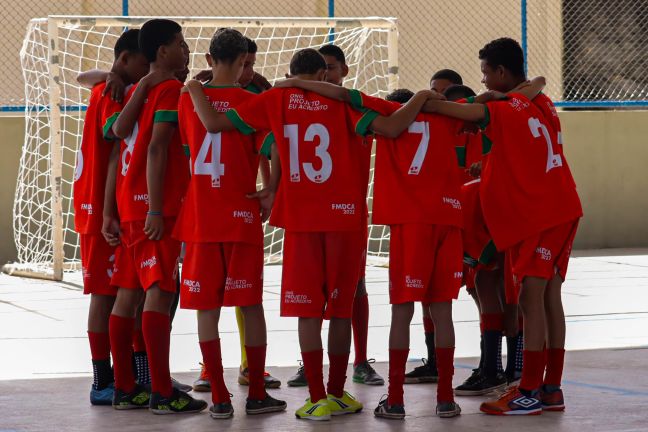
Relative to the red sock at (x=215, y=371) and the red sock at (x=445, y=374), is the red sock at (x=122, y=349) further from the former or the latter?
the red sock at (x=445, y=374)

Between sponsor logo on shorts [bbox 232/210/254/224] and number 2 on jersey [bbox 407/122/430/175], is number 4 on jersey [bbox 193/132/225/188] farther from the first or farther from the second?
number 2 on jersey [bbox 407/122/430/175]

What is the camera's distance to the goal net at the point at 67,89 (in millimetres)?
11406

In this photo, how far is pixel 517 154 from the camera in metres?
5.36

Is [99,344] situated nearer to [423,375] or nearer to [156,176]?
[156,176]

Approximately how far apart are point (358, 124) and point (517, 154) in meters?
0.77

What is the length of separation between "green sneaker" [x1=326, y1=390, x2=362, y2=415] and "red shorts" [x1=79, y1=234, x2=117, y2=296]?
1.22 m

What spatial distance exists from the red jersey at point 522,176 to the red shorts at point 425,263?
276 mm

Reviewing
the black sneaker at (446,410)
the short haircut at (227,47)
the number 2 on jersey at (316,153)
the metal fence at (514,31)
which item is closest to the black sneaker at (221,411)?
the black sneaker at (446,410)

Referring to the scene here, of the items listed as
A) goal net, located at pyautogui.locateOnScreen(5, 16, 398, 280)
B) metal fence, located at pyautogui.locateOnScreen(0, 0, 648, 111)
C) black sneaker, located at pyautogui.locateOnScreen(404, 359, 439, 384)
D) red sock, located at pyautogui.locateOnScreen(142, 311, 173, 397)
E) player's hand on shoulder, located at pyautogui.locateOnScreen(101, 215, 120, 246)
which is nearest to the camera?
red sock, located at pyautogui.locateOnScreen(142, 311, 173, 397)

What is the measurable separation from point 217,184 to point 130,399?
1.14 m

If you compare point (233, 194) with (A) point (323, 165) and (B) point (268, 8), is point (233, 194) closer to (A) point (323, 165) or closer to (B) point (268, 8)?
(A) point (323, 165)

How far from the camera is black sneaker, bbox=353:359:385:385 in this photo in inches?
240

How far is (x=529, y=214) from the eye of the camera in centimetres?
535


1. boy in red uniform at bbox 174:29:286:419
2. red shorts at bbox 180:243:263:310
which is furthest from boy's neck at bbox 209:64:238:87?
red shorts at bbox 180:243:263:310
